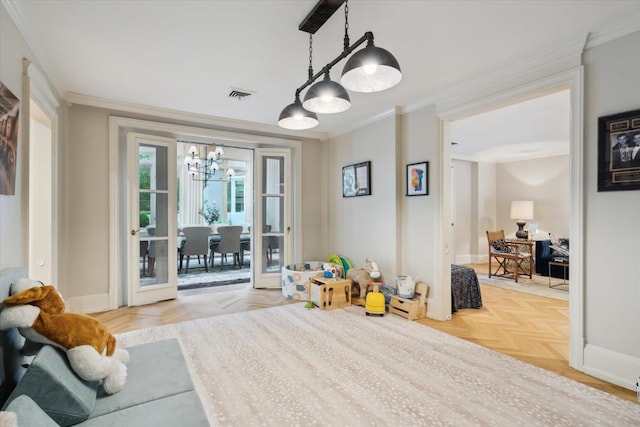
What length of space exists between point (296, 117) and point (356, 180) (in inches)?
95.2

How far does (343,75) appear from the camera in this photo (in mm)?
1710

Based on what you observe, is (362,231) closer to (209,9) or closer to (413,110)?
(413,110)

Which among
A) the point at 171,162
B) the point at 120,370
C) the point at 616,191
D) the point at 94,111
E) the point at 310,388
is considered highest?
the point at 94,111

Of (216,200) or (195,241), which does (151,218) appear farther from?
(216,200)

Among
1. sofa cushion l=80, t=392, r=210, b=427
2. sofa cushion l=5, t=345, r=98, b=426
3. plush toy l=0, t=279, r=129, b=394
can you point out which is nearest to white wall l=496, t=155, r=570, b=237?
sofa cushion l=80, t=392, r=210, b=427

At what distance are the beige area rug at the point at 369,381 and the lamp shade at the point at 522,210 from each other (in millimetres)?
4559

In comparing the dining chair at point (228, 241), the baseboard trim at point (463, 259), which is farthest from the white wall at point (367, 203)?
the baseboard trim at point (463, 259)

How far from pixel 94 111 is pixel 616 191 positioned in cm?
504

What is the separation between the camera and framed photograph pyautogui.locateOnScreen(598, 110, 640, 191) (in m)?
2.16

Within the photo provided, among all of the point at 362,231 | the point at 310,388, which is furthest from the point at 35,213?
the point at 362,231

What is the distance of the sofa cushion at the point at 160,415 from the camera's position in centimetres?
121

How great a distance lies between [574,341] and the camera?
2.47m

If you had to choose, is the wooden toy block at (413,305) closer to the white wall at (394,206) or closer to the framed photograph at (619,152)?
the white wall at (394,206)

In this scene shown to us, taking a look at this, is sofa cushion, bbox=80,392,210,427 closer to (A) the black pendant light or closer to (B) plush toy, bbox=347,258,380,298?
(A) the black pendant light
